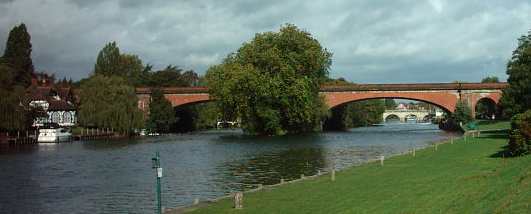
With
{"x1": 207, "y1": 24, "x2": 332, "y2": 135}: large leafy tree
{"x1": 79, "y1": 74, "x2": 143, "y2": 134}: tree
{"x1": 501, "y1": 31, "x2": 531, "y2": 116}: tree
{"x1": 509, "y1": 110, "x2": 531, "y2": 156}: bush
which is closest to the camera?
{"x1": 509, "y1": 110, "x2": 531, "y2": 156}: bush

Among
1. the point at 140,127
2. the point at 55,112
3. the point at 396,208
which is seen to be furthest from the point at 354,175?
the point at 55,112

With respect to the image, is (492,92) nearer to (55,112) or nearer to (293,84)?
(293,84)

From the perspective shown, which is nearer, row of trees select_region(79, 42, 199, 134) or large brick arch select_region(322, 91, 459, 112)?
row of trees select_region(79, 42, 199, 134)

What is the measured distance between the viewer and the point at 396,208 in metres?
18.0

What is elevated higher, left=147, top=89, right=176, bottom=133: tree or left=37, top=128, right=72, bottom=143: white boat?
left=147, top=89, right=176, bottom=133: tree

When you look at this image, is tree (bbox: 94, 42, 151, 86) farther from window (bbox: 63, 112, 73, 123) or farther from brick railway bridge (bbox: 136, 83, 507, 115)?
brick railway bridge (bbox: 136, 83, 507, 115)

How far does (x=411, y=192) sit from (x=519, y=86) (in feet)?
132

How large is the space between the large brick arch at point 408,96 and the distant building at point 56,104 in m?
51.6

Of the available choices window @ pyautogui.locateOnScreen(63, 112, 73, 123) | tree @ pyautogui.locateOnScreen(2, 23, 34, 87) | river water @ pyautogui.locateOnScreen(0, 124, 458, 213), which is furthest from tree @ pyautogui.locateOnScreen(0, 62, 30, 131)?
river water @ pyautogui.locateOnScreen(0, 124, 458, 213)

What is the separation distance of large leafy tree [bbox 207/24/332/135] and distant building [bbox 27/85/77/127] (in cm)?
3842

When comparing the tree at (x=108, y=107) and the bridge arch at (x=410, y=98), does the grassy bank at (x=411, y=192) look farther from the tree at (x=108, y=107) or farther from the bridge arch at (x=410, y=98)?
the bridge arch at (x=410, y=98)

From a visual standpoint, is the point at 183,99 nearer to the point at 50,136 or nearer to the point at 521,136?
the point at 50,136

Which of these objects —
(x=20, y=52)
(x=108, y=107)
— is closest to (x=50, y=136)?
(x=108, y=107)

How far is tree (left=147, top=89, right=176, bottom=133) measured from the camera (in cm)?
12012
